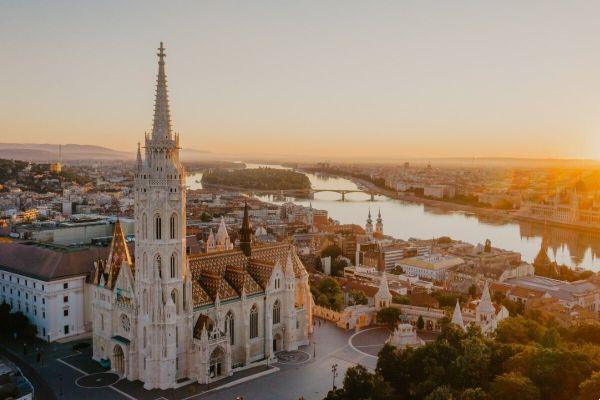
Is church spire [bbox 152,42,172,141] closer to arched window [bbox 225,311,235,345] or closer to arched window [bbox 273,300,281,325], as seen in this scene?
arched window [bbox 225,311,235,345]

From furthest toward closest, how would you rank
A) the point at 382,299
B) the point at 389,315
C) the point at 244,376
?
the point at 382,299 < the point at 389,315 < the point at 244,376

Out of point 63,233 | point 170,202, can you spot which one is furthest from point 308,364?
point 63,233

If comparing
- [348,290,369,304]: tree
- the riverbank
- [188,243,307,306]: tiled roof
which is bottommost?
the riverbank

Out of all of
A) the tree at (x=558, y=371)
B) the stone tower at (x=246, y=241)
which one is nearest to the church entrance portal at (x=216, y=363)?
the stone tower at (x=246, y=241)

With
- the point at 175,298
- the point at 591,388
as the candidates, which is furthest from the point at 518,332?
the point at 175,298

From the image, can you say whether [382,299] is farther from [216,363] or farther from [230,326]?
[216,363]

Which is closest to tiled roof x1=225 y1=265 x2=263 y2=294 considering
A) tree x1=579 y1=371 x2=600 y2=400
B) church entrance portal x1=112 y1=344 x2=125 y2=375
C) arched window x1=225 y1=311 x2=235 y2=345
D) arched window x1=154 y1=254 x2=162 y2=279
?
arched window x1=225 y1=311 x2=235 y2=345

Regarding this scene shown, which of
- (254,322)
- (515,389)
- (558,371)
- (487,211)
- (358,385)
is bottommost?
(487,211)
